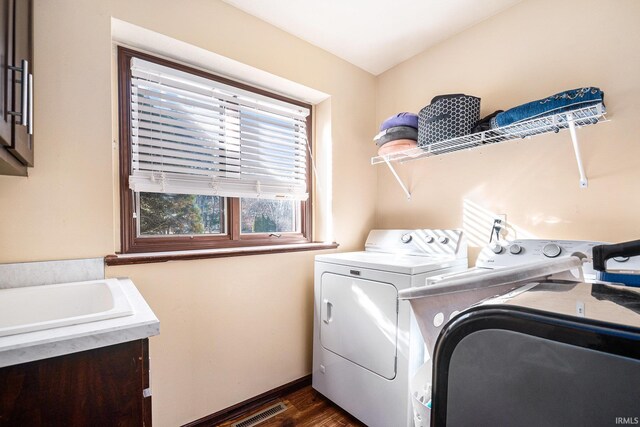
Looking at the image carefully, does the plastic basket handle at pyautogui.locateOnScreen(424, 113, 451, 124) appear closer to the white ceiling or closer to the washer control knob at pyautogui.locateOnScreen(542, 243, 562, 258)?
the white ceiling

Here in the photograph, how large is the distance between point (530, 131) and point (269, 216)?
5.71 ft

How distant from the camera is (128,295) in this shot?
3.60ft

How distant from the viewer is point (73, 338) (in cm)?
72

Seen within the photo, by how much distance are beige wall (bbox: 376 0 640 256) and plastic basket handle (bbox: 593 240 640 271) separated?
3.42 feet

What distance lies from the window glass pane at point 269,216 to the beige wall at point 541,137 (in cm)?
97

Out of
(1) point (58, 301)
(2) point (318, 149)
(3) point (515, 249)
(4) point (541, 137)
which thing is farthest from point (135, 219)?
(4) point (541, 137)

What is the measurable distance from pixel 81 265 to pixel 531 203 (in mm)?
2396

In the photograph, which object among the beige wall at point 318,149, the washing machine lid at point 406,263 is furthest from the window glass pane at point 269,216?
the washing machine lid at point 406,263

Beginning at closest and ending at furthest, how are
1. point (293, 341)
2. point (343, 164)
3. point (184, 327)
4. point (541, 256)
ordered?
point (541, 256)
point (184, 327)
point (293, 341)
point (343, 164)

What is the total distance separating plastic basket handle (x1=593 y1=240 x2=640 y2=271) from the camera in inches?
23.3

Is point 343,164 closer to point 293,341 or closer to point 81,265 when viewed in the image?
point 293,341

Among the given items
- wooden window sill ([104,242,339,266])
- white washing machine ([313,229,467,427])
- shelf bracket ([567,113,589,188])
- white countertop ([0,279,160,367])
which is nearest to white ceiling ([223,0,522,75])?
shelf bracket ([567,113,589,188])

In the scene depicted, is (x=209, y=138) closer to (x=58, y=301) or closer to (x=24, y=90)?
(x=24, y=90)

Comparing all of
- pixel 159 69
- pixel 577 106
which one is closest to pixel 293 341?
pixel 159 69
